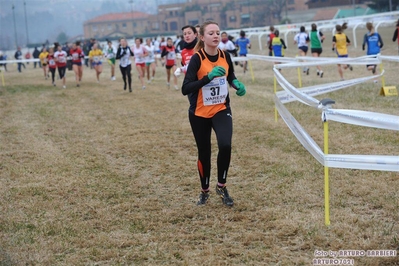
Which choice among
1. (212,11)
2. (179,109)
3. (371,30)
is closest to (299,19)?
(212,11)

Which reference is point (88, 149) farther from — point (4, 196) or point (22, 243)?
point (22, 243)

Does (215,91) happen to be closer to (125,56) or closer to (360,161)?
(360,161)

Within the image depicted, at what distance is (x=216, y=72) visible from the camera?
6.34m

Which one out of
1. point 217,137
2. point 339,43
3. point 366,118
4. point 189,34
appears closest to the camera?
point 366,118

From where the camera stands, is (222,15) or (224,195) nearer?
(224,195)

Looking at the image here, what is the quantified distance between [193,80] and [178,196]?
177 cm

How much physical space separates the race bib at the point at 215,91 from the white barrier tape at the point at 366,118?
56.8 inches

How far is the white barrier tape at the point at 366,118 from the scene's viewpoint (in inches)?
197

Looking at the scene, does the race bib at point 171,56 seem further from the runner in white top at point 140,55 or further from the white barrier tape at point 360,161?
the white barrier tape at point 360,161

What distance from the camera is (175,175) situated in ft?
28.8

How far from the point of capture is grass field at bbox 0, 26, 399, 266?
552 cm

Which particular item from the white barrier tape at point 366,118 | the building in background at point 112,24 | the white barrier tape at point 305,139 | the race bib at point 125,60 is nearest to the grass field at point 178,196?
the white barrier tape at point 305,139

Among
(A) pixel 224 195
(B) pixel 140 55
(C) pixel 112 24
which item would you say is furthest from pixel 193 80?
(C) pixel 112 24

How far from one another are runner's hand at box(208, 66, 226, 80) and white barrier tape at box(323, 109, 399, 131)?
129 centimetres
